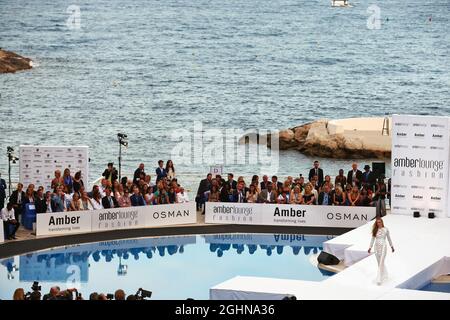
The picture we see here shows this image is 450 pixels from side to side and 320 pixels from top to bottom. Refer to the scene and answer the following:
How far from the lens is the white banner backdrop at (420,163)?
1262 inches

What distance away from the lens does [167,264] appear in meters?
30.6

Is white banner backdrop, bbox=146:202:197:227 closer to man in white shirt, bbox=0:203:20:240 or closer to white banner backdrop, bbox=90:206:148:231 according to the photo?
white banner backdrop, bbox=90:206:148:231

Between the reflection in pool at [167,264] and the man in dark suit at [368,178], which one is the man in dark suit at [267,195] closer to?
the reflection in pool at [167,264]

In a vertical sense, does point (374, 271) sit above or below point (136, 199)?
below

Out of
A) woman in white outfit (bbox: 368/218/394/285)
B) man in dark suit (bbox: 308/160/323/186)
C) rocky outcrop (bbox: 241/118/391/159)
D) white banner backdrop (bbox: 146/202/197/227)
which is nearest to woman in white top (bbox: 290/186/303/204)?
man in dark suit (bbox: 308/160/323/186)

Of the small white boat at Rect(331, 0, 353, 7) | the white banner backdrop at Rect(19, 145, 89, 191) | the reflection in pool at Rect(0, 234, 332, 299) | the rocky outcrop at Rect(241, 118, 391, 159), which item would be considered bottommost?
the reflection in pool at Rect(0, 234, 332, 299)

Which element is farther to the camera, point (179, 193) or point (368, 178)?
point (368, 178)

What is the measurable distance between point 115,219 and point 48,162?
2.88 m

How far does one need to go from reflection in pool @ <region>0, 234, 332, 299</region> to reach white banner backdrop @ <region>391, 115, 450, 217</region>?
234 centimetres

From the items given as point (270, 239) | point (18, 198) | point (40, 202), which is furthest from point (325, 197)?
point (18, 198)

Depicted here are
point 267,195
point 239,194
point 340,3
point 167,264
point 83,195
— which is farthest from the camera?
point 340,3

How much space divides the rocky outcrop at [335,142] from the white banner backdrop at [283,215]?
18.3 meters

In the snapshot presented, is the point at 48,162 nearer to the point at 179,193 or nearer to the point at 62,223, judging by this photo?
the point at 62,223

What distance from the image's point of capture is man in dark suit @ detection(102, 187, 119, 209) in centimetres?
3303
